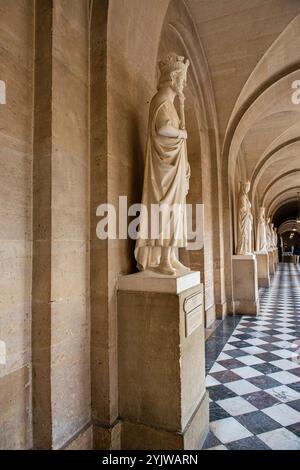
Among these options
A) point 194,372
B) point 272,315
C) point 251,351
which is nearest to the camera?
point 194,372

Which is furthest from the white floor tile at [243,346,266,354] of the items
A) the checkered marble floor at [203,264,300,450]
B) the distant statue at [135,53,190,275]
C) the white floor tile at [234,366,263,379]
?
the distant statue at [135,53,190,275]

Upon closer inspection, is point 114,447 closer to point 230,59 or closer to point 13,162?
point 13,162

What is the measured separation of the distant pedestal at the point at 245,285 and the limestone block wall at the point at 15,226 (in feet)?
20.3

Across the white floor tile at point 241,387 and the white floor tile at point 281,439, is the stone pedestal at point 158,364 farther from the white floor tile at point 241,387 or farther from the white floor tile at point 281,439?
the white floor tile at point 241,387

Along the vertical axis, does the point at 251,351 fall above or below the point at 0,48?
below

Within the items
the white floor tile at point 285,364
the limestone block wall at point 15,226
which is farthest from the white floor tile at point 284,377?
the limestone block wall at point 15,226

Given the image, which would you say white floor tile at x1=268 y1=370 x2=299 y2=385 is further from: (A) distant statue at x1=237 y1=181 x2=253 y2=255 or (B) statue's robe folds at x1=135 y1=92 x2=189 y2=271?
(A) distant statue at x1=237 y1=181 x2=253 y2=255

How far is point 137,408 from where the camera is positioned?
2.37 meters

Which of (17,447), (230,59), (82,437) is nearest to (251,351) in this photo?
(82,437)

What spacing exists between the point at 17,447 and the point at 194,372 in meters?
1.41

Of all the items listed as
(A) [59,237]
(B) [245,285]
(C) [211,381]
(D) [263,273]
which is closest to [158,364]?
(A) [59,237]

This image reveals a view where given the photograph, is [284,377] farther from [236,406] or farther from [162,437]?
[162,437]

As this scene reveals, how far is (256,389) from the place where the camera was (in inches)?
136

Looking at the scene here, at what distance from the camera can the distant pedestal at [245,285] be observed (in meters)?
7.23
